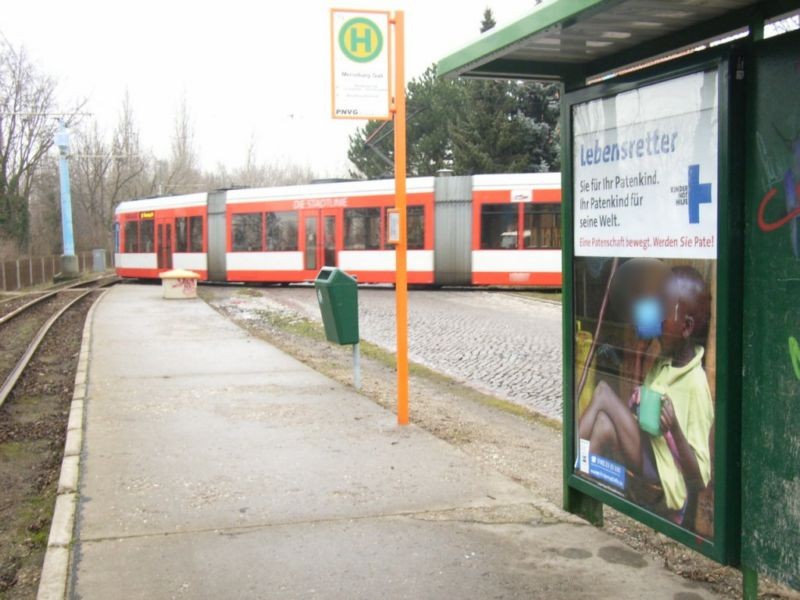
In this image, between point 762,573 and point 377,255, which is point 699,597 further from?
point 377,255

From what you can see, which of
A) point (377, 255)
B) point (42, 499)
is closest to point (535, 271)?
point (377, 255)

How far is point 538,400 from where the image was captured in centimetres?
885

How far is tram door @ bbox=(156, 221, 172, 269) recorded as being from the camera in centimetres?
2909

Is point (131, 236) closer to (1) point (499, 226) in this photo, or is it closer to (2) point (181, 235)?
(2) point (181, 235)

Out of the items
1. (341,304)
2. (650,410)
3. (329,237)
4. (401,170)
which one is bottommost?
(650,410)

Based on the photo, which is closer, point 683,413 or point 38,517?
point 683,413

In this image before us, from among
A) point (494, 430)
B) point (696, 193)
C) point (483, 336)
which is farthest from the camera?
point (483, 336)

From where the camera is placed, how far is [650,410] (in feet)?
12.4

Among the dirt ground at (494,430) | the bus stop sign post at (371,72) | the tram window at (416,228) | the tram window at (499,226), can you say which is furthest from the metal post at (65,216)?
the bus stop sign post at (371,72)

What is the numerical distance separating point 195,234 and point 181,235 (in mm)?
877

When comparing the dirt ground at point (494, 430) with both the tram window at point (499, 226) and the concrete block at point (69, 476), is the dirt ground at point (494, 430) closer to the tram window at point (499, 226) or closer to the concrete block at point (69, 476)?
the concrete block at point (69, 476)

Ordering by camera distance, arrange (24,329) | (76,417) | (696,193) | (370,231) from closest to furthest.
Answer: (696,193) < (76,417) < (24,329) < (370,231)

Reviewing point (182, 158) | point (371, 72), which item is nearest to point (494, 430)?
point (371, 72)

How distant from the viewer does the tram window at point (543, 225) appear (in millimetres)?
21125
